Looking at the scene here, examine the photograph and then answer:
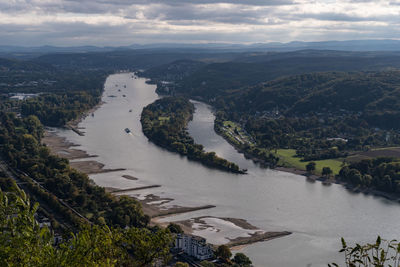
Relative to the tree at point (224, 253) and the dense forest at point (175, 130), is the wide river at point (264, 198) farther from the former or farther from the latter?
the tree at point (224, 253)

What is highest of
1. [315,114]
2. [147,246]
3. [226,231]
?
[147,246]

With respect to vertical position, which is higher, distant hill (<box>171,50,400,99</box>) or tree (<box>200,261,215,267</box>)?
distant hill (<box>171,50,400,99</box>)

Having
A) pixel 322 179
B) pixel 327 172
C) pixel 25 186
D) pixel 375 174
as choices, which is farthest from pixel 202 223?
pixel 375 174

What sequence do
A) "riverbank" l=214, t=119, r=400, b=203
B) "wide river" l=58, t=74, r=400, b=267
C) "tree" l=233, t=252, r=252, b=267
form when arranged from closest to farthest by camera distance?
"tree" l=233, t=252, r=252, b=267 → "wide river" l=58, t=74, r=400, b=267 → "riverbank" l=214, t=119, r=400, b=203

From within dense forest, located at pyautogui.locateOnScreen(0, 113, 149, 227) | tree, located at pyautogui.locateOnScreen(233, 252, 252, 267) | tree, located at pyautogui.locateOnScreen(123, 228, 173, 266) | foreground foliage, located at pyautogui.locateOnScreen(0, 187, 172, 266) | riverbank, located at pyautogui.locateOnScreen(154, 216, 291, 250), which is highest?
foreground foliage, located at pyautogui.locateOnScreen(0, 187, 172, 266)

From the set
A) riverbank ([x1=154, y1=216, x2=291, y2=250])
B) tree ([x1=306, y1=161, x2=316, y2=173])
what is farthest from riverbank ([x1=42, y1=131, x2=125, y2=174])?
tree ([x1=306, y1=161, x2=316, y2=173])

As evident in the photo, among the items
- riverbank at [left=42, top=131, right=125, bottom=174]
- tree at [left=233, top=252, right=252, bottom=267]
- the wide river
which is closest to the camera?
tree at [left=233, top=252, right=252, bottom=267]

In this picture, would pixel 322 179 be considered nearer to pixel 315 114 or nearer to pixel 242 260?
pixel 242 260

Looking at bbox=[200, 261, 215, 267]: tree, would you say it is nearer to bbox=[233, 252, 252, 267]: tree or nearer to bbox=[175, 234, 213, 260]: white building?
bbox=[175, 234, 213, 260]: white building
